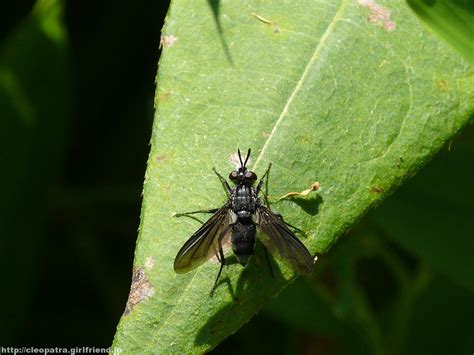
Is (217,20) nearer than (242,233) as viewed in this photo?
Yes

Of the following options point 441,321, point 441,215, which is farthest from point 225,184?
point 441,321

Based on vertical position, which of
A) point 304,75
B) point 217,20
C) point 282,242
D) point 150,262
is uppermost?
point 217,20

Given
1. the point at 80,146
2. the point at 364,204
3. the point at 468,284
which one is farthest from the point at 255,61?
→ the point at 80,146

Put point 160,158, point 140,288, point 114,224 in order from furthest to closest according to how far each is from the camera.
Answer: point 114,224
point 160,158
point 140,288

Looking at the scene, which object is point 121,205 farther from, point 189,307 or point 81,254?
point 189,307

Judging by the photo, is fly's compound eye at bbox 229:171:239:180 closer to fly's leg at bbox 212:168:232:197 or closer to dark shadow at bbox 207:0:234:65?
fly's leg at bbox 212:168:232:197

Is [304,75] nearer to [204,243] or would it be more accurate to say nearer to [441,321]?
[204,243]
